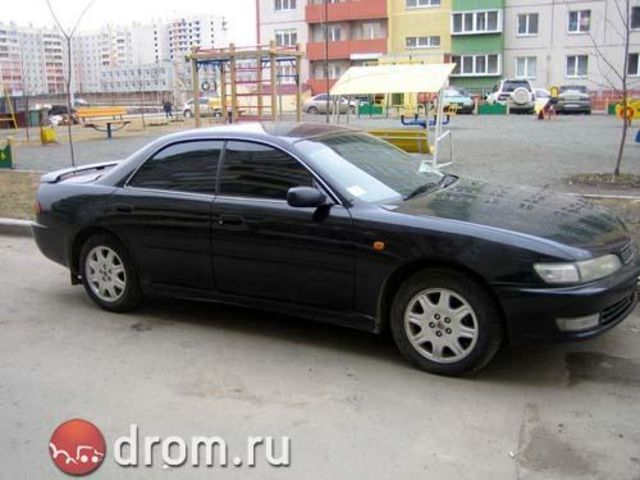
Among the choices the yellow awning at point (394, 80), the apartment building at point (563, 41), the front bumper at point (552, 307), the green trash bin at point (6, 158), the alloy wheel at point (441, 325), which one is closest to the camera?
the front bumper at point (552, 307)

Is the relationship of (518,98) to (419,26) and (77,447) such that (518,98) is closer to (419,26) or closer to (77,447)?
(419,26)

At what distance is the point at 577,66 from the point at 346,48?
17.4 metres

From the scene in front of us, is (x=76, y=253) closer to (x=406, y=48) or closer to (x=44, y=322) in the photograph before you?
(x=44, y=322)

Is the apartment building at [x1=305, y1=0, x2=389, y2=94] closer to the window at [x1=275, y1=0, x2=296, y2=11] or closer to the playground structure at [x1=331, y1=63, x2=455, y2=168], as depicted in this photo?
the window at [x1=275, y1=0, x2=296, y2=11]

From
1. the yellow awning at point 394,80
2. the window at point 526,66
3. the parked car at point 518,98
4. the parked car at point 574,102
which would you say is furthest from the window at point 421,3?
the yellow awning at point 394,80

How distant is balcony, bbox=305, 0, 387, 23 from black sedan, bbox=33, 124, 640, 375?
5283 cm

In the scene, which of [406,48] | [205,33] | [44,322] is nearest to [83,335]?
[44,322]

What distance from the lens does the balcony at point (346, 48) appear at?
188 ft

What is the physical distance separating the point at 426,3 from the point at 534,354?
54.8m

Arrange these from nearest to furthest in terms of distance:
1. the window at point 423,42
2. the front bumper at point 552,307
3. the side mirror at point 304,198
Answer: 1. the front bumper at point 552,307
2. the side mirror at point 304,198
3. the window at point 423,42

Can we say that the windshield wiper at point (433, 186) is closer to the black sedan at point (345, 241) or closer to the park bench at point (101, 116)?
the black sedan at point (345, 241)

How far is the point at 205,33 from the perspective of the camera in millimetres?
82688

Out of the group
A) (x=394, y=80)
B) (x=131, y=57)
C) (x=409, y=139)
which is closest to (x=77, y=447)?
(x=394, y=80)

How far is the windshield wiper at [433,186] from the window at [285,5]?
191 ft
